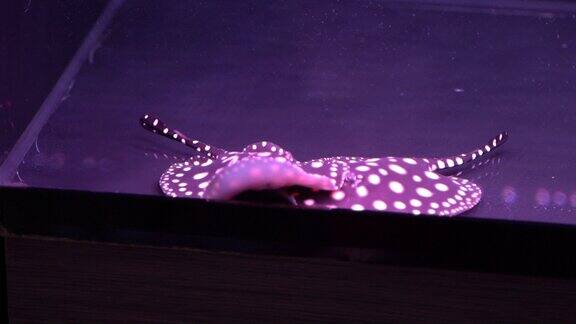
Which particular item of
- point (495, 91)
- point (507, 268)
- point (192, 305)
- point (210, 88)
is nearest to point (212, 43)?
point (210, 88)

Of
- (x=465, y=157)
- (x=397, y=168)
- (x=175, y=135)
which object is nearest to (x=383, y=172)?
(x=397, y=168)

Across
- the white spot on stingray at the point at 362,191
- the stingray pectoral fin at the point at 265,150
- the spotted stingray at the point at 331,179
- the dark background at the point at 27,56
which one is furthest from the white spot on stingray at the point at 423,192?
the dark background at the point at 27,56

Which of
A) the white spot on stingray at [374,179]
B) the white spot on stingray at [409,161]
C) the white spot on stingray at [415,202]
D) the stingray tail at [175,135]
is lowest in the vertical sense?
the stingray tail at [175,135]

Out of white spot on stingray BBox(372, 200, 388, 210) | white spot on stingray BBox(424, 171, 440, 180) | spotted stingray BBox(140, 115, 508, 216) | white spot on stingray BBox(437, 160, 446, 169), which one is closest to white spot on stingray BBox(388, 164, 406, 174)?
spotted stingray BBox(140, 115, 508, 216)

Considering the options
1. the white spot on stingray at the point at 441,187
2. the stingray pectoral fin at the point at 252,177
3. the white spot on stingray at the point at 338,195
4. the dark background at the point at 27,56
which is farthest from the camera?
the white spot on stingray at the point at 441,187

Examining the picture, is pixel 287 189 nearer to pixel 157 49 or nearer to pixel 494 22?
pixel 157 49

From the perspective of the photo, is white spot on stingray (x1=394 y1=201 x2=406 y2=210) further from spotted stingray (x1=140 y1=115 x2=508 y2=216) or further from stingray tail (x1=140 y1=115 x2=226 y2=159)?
stingray tail (x1=140 y1=115 x2=226 y2=159)

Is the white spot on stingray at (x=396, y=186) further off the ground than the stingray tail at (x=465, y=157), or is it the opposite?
the stingray tail at (x=465, y=157)

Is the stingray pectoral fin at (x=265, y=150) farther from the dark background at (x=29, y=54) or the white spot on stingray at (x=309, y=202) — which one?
the dark background at (x=29, y=54)
